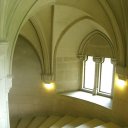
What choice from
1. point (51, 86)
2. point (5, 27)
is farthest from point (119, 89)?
point (5, 27)

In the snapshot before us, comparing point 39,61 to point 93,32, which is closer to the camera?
point 93,32

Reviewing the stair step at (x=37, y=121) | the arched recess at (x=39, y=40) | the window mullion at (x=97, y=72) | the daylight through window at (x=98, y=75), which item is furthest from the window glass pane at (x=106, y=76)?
the stair step at (x=37, y=121)

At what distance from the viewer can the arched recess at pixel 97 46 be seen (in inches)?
216

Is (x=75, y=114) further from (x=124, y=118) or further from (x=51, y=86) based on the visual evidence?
(x=124, y=118)

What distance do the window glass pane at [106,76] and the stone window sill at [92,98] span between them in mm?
303

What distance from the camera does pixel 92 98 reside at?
5.87m

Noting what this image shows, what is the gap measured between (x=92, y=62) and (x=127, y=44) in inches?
81.8

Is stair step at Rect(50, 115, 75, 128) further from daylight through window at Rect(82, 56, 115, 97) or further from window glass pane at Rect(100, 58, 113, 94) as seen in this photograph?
window glass pane at Rect(100, 58, 113, 94)

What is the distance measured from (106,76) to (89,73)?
0.61m

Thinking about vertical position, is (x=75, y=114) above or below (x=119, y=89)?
below

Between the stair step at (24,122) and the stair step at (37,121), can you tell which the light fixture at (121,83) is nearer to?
the stair step at (37,121)

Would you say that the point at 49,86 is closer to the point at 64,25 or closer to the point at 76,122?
the point at 76,122

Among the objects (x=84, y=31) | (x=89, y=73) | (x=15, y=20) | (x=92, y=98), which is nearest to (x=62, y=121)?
(x=92, y=98)

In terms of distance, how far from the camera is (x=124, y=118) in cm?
468
